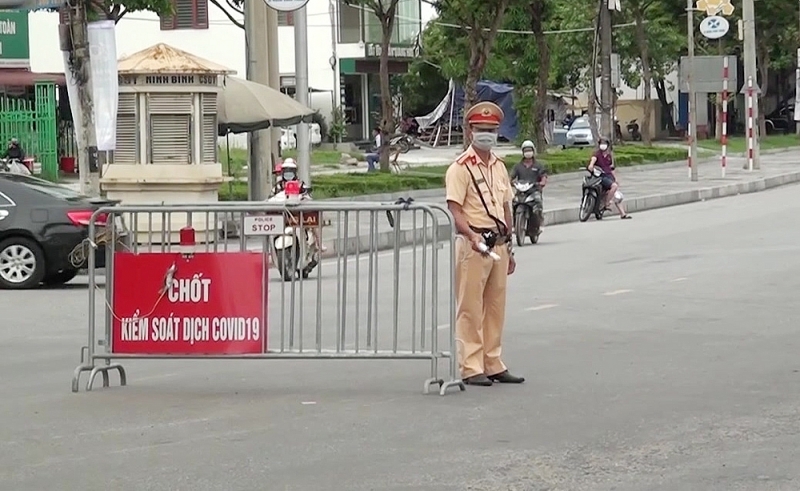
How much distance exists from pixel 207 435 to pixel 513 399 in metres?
2.08

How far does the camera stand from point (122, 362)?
1099 cm

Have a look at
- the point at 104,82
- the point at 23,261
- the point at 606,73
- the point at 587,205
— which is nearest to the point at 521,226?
the point at 587,205

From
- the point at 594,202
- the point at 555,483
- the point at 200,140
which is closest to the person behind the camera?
the point at 555,483

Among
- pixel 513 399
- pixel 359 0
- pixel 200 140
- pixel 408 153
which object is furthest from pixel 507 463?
pixel 408 153

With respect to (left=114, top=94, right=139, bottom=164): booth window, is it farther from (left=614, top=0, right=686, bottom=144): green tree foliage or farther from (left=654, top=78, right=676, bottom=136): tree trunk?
(left=654, top=78, right=676, bottom=136): tree trunk

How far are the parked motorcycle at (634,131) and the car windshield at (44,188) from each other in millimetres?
53619

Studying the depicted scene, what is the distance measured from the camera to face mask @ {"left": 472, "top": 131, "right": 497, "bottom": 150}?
375 inches

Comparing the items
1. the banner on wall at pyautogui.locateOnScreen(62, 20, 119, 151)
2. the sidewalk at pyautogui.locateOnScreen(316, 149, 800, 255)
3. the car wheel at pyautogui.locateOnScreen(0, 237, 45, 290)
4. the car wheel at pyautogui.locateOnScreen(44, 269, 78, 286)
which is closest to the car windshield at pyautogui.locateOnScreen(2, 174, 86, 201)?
the car wheel at pyautogui.locateOnScreen(0, 237, 45, 290)

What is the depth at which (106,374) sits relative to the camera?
1004 centimetres

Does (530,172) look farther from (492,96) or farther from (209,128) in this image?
(492,96)

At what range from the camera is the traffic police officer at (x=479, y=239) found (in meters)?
9.54

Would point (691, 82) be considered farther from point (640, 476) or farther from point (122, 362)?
point (640, 476)

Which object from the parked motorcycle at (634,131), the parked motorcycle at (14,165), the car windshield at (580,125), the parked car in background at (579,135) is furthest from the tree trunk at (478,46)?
the parked motorcycle at (634,131)

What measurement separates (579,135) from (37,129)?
31.6 meters
